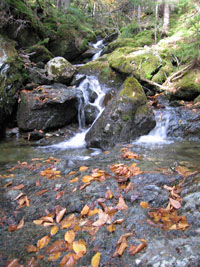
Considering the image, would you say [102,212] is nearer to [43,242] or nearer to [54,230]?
[54,230]

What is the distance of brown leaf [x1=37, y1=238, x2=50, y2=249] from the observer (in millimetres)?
1772

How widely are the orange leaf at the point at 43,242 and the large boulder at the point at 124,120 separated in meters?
3.95

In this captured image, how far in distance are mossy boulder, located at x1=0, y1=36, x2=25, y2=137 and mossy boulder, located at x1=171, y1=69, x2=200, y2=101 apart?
7.01m

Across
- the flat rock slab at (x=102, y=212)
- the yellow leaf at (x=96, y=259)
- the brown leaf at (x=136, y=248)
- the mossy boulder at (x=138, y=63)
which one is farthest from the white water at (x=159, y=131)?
the yellow leaf at (x=96, y=259)

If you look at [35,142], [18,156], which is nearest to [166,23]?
[35,142]

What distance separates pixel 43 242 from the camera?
5.94ft

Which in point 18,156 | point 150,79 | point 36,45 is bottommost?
point 18,156

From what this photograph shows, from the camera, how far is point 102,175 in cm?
302

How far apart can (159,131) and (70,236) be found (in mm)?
5561

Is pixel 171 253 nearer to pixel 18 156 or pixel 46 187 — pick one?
pixel 46 187

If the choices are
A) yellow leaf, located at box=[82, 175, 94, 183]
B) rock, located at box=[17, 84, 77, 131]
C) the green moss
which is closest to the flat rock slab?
yellow leaf, located at box=[82, 175, 94, 183]

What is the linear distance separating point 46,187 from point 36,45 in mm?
9861

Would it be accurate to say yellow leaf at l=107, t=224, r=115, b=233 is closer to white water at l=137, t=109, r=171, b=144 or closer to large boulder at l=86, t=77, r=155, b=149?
large boulder at l=86, t=77, r=155, b=149

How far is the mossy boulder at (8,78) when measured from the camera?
7.26 meters
